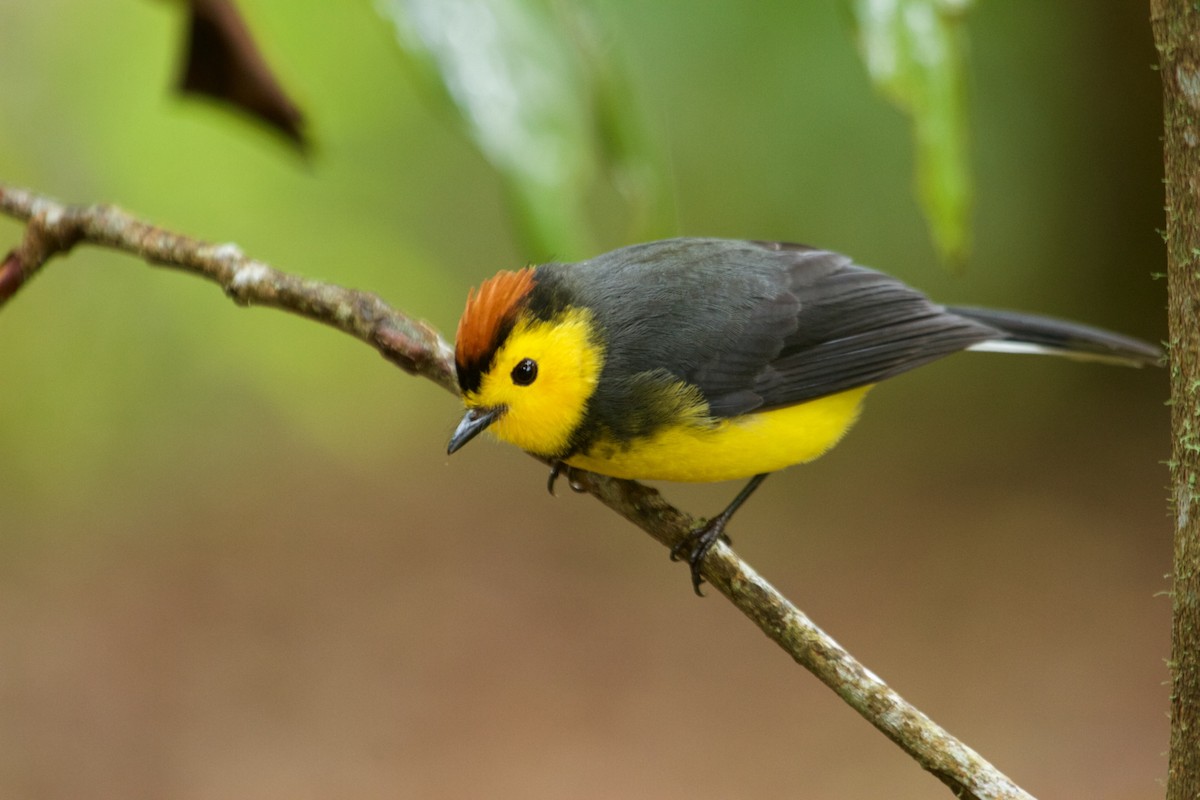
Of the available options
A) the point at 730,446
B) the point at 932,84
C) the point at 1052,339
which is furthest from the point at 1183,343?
the point at 1052,339

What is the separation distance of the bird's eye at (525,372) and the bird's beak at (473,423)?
0.08 metres

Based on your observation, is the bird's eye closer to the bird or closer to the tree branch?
the bird

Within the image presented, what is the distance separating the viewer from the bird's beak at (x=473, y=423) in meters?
2.80

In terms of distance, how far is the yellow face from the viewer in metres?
2.86

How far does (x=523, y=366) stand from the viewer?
2896 mm

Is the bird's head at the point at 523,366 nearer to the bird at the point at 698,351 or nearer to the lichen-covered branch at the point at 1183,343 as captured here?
the bird at the point at 698,351

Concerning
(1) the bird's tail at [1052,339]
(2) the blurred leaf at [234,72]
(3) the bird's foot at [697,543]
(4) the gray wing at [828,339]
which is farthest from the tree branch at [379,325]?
A: (1) the bird's tail at [1052,339]

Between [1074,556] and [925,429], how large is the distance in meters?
1.41

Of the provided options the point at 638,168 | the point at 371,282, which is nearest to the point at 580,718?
the point at 371,282

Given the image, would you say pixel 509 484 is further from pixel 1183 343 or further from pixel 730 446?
pixel 1183 343

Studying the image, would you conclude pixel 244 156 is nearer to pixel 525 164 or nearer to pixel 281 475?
pixel 281 475

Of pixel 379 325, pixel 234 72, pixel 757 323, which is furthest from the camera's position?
pixel 757 323

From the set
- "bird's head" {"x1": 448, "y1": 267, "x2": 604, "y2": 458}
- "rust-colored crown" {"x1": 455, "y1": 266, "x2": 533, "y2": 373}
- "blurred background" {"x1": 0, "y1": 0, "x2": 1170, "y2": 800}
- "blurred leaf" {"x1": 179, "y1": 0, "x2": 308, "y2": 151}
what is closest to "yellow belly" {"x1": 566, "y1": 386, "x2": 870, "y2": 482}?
"bird's head" {"x1": 448, "y1": 267, "x2": 604, "y2": 458}

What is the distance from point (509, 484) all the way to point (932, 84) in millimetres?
6664
